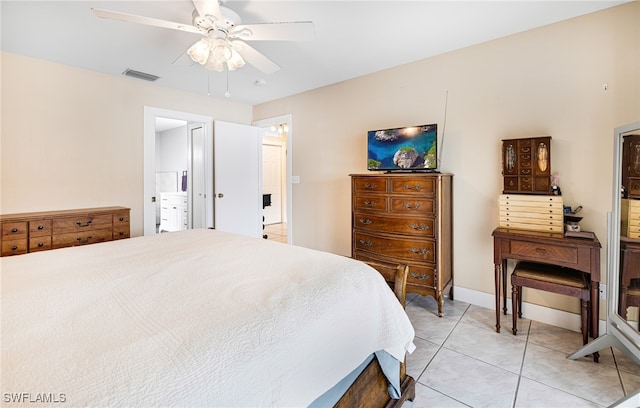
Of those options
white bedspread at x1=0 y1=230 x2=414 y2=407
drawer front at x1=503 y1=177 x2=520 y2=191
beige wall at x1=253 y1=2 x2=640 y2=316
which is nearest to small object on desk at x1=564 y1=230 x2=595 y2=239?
beige wall at x1=253 y1=2 x2=640 y2=316

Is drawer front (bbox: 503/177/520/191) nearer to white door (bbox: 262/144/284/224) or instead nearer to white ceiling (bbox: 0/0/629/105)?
white ceiling (bbox: 0/0/629/105)

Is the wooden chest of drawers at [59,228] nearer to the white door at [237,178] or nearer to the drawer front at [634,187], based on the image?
the white door at [237,178]

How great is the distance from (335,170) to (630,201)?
9.13 feet

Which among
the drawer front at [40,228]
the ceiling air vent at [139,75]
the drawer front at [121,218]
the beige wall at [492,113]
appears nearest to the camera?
the beige wall at [492,113]

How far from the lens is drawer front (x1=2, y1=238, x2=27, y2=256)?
2668 mm

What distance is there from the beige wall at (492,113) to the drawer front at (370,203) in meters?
0.71

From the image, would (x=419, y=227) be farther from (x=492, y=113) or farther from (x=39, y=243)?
(x=39, y=243)

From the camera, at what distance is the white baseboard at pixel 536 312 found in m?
2.41

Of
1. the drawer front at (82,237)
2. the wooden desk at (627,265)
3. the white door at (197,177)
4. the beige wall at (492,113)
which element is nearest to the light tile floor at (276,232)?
the white door at (197,177)

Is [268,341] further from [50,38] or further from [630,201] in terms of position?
[50,38]

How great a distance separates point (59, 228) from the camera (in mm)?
2961

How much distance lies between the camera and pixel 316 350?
975mm

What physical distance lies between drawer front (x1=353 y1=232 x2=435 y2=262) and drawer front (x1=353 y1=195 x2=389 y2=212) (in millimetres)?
274

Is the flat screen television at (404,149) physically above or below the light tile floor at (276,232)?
above
